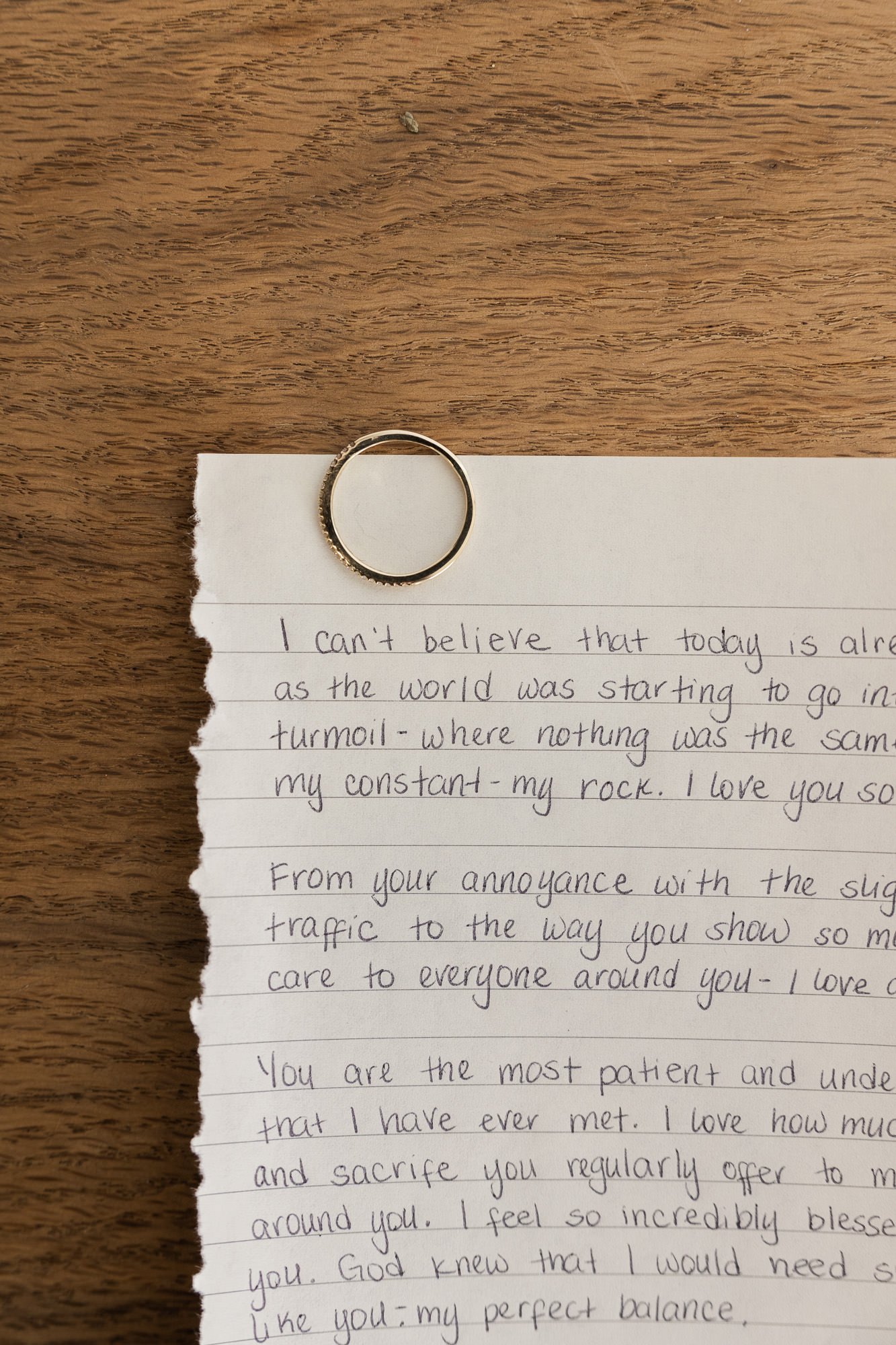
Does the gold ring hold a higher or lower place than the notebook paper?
higher

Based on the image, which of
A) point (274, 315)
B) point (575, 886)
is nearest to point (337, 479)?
point (274, 315)

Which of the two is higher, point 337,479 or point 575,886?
point 337,479

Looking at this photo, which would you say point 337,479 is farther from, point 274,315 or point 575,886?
point 575,886

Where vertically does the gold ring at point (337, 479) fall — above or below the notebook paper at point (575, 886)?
above

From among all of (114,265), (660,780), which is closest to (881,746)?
(660,780)
